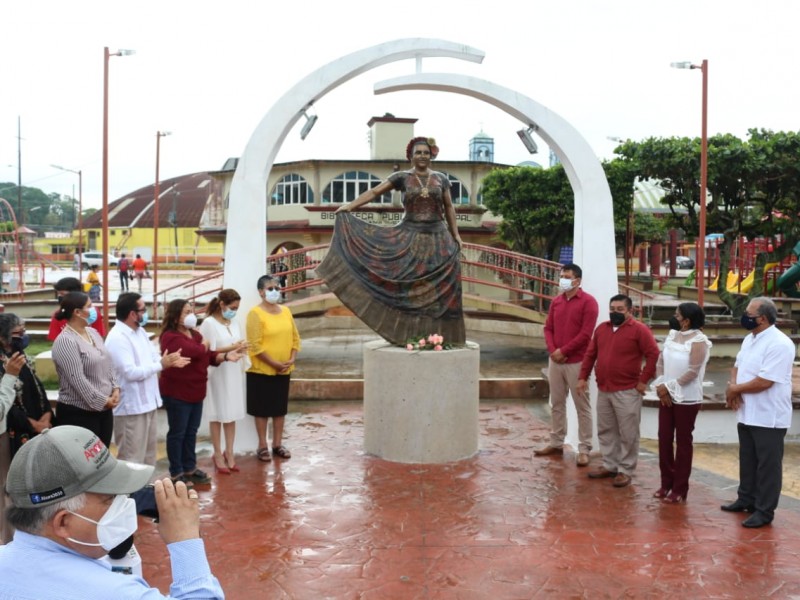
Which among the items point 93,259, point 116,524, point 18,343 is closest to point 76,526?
point 116,524

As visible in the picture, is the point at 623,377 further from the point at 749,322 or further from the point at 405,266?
the point at 405,266

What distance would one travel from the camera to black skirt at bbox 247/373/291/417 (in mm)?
6676

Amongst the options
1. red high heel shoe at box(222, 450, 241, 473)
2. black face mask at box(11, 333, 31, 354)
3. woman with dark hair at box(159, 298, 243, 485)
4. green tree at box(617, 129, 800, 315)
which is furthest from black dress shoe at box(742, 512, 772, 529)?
green tree at box(617, 129, 800, 315)

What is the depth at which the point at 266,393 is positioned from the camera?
6.68 m

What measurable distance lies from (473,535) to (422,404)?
5.87 feet

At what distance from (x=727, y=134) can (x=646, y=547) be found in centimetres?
1360

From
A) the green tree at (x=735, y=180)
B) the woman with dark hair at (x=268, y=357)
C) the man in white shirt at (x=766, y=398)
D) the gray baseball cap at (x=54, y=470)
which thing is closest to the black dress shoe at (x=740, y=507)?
the man in white shirt at (x=766, y=398)

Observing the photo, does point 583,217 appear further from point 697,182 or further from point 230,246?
point 697,182

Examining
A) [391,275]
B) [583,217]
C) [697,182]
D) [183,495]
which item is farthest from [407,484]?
[697,182]

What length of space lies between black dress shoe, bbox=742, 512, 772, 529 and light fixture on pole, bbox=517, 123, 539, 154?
13.0 feet

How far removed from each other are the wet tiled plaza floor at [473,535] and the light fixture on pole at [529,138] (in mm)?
3066

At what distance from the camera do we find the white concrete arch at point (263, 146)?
7.11 m

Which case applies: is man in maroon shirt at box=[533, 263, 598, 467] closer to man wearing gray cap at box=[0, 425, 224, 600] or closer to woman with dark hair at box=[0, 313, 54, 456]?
woman with dark hair at box=[0, 313, 54, 456]

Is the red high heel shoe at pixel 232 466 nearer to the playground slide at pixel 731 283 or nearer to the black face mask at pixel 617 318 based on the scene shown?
the black face mask at pixel 617 318
